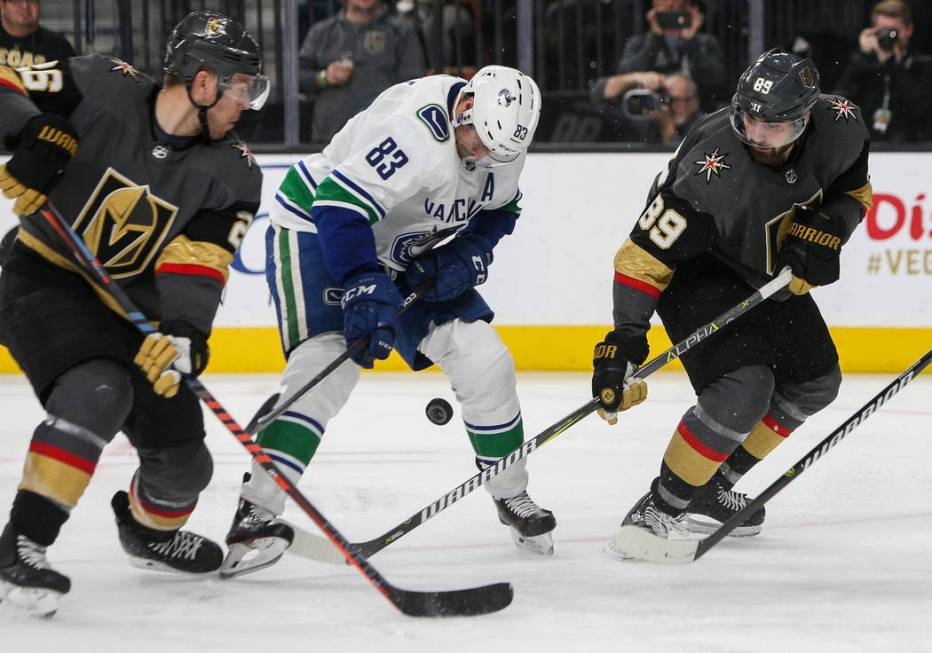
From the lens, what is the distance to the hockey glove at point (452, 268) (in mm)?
2914

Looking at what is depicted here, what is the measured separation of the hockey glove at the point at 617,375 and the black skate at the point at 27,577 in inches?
40.8

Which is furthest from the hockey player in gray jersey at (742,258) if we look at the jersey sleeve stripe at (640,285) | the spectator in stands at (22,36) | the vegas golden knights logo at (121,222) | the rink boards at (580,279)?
the spectator in stands at (22,36)

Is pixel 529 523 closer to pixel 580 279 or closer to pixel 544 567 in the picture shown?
pixel 544 567

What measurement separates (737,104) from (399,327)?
2.62ft

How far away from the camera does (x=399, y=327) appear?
2951 mm

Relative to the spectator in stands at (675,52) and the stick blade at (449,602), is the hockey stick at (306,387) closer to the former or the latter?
the stick blade at (449,602)

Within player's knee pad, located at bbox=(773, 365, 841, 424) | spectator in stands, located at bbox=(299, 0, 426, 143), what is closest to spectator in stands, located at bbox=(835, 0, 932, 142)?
spectator in stands, located at bbox=(299, 0, 426, 143)

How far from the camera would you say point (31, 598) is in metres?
2.33

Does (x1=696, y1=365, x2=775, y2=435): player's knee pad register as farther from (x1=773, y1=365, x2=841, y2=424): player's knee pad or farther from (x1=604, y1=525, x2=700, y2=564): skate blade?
(x1=604, y1=525, x2=700, y2=564): skate blade

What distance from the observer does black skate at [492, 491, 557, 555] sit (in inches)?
115

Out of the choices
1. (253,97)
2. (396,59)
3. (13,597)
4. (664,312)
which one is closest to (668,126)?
(396,59)

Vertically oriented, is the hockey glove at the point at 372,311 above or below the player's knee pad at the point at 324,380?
above

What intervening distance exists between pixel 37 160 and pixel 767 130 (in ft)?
4.34

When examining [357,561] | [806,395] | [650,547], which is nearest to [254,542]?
[357,561]
